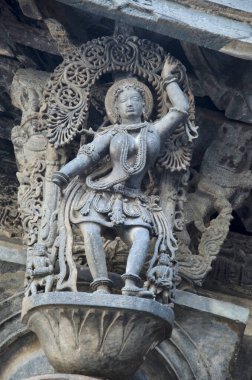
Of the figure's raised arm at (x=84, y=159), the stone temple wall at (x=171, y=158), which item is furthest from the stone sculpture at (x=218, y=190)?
the figure's raised arm at (x=84, y=159)

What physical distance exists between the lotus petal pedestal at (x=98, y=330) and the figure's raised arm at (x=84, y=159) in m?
0.66

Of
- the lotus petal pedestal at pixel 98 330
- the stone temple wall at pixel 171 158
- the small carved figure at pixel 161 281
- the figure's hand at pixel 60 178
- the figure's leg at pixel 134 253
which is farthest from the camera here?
the stone temple wall at pixel 171 158

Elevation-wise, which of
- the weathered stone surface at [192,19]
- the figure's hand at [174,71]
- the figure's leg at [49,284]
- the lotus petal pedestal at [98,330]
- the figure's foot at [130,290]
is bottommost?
the lotus petal pedestal at [98,330]

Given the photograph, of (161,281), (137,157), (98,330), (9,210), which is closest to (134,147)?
(137,157)

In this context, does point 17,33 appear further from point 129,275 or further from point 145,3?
point 129,275

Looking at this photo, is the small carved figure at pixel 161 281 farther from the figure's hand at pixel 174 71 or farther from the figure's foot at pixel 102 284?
the figure's hand at pixel 174 71

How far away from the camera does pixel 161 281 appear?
17.3 feet

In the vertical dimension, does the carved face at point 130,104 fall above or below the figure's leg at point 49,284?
above

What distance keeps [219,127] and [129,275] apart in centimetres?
165

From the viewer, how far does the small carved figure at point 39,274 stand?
5.27 metres

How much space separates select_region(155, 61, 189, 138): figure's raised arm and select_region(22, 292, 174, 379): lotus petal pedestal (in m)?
1.10

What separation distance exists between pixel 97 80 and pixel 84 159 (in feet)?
2.21

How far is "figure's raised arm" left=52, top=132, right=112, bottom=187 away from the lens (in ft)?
17.8

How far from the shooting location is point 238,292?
6.73m
